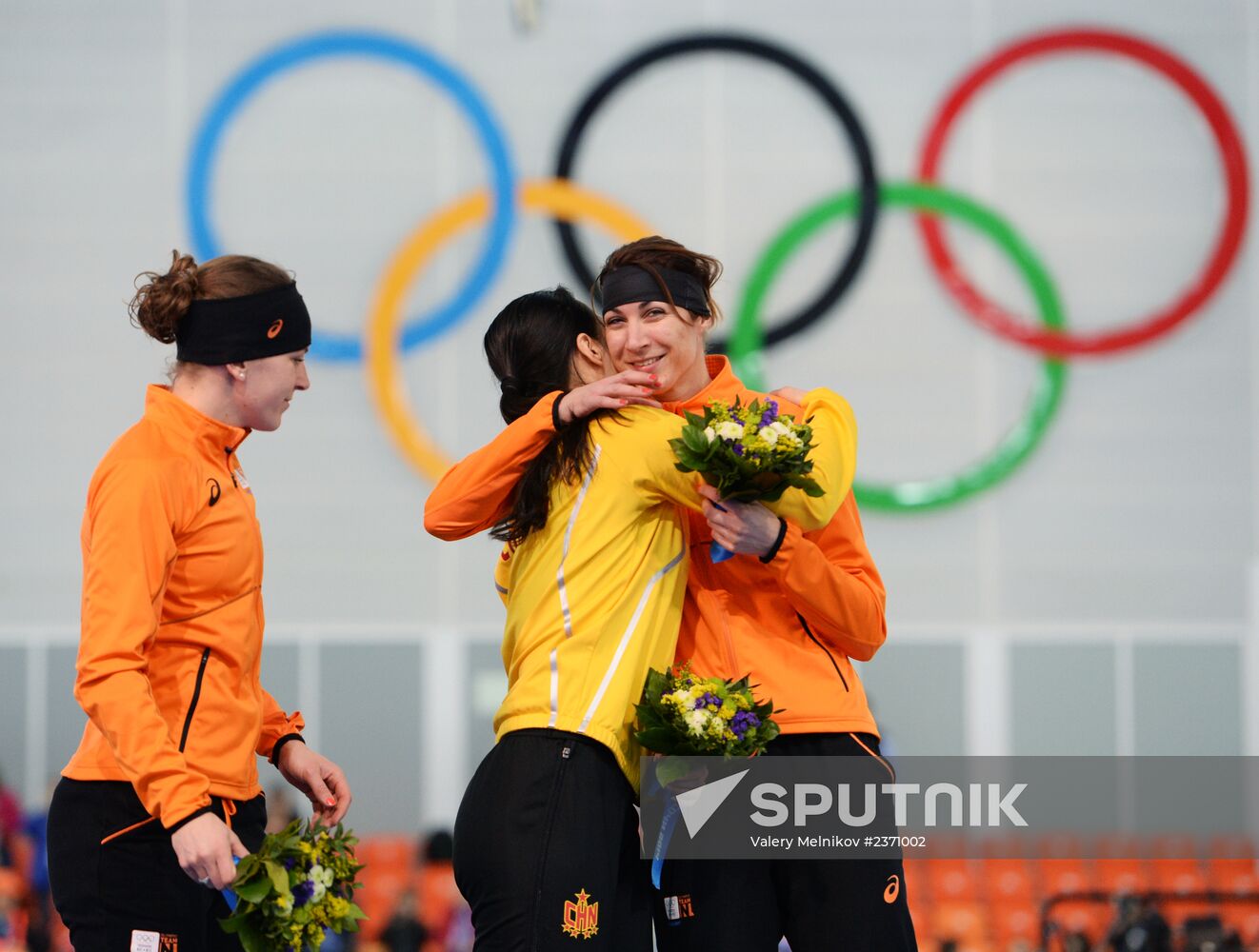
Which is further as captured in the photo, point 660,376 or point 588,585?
point 660,376

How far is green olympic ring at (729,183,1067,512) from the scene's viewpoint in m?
9.96

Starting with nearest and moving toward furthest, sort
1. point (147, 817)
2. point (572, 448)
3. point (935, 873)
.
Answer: point (147, 817) → point (572, 448) → point (935, 873)

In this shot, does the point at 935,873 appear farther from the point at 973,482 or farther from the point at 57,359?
the point at 57,359

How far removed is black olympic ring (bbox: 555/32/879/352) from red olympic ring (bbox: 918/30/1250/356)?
1.38ft

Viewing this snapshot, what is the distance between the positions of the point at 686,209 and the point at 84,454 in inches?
175

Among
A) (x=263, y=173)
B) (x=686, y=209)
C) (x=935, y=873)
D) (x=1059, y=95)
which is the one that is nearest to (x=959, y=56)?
(x=1059, y=95)

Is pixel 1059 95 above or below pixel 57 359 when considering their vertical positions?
above

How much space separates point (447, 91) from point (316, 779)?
7.78m

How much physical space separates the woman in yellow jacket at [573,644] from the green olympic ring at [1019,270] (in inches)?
282

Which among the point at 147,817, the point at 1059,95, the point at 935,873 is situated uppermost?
the point at 1059,95

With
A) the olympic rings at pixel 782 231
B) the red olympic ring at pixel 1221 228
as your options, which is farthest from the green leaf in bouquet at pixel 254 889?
the red olympic ring at pixel 1221 228

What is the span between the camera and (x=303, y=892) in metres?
2.63

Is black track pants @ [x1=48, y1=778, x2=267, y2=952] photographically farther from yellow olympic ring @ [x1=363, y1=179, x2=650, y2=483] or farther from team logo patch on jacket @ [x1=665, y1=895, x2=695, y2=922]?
yellow olympic ring @ [x1=363, y1=179, x2=650, y2=483]

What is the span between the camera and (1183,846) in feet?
32.4
